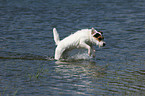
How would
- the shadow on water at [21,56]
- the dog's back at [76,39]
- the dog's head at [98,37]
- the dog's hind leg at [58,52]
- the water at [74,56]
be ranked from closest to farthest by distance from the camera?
1. the water at [74,56]
2. the dog's head at [98,37]
3. the dog's back at [76,39]
4. the dog's hind leg at [58,52]
5. the shadow on water at [21,56]

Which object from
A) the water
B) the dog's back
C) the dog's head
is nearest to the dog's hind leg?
the dog's back

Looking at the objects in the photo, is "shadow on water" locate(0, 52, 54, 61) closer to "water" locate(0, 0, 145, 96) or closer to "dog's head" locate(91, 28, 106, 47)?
"water" locate(0, 0, 145, 96)

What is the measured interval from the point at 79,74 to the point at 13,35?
20.0 ft

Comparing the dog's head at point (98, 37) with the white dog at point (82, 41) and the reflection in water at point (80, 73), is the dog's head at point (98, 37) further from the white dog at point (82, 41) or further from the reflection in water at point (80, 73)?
the reflection in water at point (80, 73)

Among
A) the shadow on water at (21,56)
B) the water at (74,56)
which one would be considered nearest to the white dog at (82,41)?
the water at (74,56)

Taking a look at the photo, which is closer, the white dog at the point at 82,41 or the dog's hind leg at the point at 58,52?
the white dog at the point at 82,41

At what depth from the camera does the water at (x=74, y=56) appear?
25.3 feet

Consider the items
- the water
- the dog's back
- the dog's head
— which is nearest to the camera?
the water

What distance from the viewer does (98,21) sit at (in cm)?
1717

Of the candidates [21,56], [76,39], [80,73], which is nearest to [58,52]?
[76,39]

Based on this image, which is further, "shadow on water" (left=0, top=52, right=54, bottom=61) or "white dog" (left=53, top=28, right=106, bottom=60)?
"shadow on water" (left=0, top=52, right=54, bottom=61)

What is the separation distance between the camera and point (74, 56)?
11.0 meters

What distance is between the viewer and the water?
25.3 feet

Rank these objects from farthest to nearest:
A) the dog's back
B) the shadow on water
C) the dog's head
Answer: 1. the shadow on water
2. the dog's back
3. the dog's head
